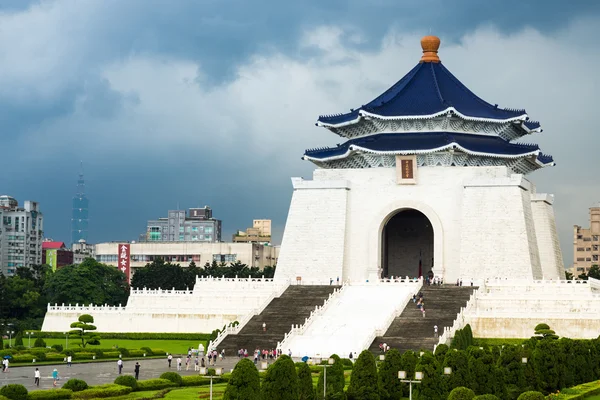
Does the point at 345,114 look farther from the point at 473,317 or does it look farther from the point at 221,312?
the point at 473,317

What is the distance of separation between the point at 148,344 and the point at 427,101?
700 inches

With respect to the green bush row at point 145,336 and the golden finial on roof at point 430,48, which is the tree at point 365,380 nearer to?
the green bush row at point 145,336

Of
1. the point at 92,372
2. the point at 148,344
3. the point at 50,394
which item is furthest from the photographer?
the point at 148,344

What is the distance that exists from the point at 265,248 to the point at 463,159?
4445cm

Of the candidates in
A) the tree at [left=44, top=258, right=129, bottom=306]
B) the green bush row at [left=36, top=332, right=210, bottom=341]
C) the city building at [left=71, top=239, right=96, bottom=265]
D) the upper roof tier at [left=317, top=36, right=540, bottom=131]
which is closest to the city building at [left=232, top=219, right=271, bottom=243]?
the city building at [left=71, top=239, right=96, bottom=265]

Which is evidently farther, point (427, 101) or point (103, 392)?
point (427, 101)

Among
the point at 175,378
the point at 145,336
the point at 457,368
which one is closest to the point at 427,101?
the point at 145,336

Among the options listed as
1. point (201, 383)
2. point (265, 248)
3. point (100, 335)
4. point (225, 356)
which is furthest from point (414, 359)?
point (265, 248)

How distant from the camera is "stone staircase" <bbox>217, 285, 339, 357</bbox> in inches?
1609

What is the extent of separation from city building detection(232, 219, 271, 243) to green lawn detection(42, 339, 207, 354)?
6148 centimetres

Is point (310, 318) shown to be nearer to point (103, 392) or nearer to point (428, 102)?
point (428, 102)

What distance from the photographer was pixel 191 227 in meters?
112

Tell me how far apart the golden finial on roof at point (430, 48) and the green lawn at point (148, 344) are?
64.8ft

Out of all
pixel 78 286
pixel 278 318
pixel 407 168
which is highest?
pixel 407 168
